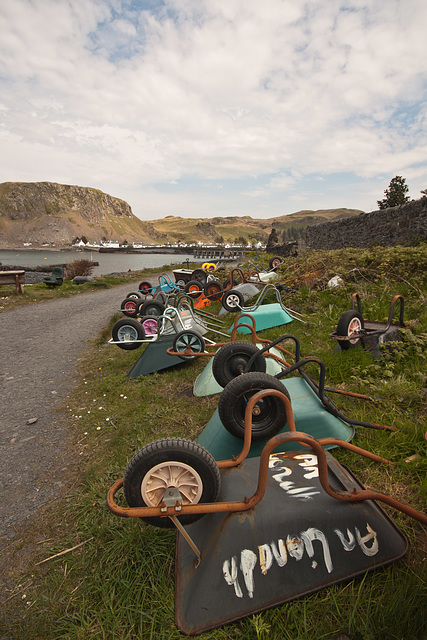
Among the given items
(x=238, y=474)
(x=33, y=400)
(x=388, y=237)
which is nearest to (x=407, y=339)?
(x=238, y=474)

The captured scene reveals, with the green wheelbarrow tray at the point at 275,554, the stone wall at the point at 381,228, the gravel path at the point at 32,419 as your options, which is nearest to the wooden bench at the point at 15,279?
the gravel path at the point at 32,419

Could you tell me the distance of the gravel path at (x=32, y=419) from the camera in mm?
2498

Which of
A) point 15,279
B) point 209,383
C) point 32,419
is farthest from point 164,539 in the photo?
point 15,279

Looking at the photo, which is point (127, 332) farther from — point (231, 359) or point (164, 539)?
point (164, 539)

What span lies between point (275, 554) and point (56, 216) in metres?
178

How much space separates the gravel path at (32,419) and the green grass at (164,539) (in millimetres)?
204

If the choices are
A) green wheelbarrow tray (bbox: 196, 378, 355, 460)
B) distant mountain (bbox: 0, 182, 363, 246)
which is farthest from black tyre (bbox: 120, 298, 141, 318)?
distant mountain (bbox: 0, 182, 363, 246)

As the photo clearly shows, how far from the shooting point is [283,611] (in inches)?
61.8

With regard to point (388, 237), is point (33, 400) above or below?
below

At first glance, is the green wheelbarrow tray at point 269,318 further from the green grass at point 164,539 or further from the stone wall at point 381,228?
the stone wall at point 381,228

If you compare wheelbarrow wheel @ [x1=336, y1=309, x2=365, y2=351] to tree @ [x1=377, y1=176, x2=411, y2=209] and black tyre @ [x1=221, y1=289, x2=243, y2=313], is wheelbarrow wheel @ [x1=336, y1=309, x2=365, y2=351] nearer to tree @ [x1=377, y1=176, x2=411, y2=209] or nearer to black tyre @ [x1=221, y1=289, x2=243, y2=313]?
black tyre @ [x1=221, y1=289, x2=243, y2=313]

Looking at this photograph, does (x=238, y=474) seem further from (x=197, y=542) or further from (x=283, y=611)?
(x=283, y=611)

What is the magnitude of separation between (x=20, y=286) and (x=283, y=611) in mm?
15231

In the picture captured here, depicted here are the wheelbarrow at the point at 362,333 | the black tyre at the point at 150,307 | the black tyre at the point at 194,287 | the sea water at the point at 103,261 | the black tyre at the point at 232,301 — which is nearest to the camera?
the wheelbarrow at the point at 362,333
